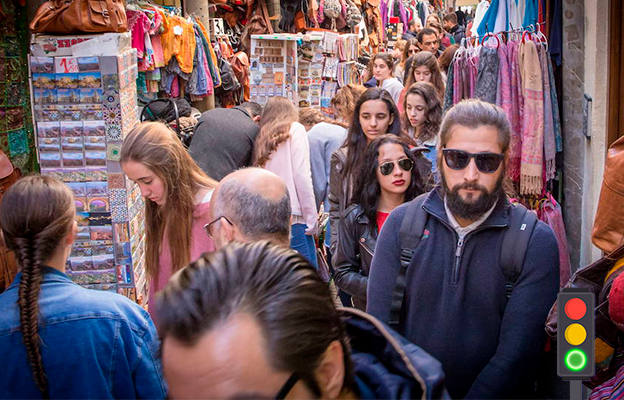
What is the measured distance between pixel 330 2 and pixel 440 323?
1088 cm

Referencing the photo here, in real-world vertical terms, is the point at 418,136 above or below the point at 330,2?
below

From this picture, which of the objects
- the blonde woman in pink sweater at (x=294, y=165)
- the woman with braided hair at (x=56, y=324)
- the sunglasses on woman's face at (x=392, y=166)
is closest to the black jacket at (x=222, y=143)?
the blonde woman in pink sweater at (x=294, y=165)

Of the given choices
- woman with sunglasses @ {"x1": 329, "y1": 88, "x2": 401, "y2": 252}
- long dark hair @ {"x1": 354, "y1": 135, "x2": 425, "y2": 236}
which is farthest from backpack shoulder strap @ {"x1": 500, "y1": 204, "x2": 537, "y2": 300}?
woman with sunglasses @ {"x1": 329, "y1": 88, "x2": 401, "y2": 252}

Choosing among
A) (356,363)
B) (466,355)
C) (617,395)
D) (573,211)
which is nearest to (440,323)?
(466,355)

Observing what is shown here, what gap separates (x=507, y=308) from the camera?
2.30 meters

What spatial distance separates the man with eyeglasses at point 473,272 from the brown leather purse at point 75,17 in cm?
321

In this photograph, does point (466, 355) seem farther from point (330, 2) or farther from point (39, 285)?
point (330, 2)

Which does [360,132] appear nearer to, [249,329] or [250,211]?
[250,211]

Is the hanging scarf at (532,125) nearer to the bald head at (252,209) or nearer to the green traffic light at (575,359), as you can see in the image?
the bald head at (252,209)

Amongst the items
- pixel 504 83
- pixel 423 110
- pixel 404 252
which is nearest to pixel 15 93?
pixel 423 110

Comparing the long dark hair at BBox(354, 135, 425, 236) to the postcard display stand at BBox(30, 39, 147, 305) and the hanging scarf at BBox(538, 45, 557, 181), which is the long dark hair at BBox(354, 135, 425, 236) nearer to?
the hanging scarf at BBox(538, 45, 557, 181)

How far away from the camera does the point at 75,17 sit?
4812mm

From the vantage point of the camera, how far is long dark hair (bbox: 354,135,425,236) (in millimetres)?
3697

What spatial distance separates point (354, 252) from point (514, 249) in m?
1.35
